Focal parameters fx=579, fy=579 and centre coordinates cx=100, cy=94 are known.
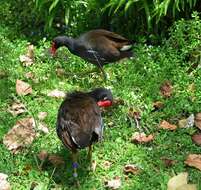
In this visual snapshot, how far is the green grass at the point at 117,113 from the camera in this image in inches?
215

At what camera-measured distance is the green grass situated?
546 centimetres

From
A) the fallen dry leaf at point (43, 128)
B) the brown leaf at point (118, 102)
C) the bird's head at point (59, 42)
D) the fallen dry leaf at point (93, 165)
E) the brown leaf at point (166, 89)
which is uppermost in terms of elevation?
the bird's head at point (59, 42)

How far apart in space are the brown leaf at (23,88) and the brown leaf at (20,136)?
0.68 m

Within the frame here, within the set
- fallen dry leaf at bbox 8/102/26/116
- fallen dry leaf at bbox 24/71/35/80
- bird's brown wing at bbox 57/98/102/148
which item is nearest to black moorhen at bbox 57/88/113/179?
bird's brown wing at bbox 57/98/102/148

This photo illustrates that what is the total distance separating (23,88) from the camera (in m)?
6.73

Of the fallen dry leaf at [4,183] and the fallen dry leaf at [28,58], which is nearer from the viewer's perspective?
the fallen dry leaf at [4,183]

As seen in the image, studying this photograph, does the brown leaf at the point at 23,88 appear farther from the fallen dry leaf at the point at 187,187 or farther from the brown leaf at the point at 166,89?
the fallen dry leaf at the point at 187,187

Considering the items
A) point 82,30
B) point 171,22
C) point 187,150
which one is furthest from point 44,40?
point 187,150

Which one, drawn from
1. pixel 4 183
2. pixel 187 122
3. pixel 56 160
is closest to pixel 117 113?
pixel 187 122

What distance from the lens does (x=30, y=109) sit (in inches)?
252

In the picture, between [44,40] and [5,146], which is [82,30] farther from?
[5,146]

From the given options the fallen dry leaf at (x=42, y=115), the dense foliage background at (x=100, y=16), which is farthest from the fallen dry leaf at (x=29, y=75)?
the dense foliage background at (x=100, y=16)

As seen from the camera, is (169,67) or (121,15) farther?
(121,15)

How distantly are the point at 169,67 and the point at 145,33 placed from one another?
98 cm
